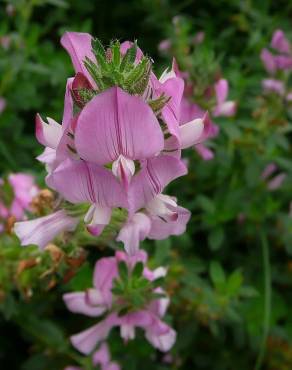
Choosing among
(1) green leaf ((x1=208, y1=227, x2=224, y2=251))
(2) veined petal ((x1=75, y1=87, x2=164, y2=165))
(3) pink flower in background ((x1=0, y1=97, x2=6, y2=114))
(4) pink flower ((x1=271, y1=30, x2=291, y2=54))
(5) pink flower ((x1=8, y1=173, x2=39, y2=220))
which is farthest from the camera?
(4) pink flower ((x1=271, y1=30, x2=291, y2=54))

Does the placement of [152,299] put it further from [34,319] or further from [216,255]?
[216,255]

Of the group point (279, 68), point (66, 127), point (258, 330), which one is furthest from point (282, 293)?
point (66, 127)

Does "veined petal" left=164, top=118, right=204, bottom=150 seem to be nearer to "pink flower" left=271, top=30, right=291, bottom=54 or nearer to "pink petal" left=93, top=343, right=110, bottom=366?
"pink petal" left=93, top=343, right=110, bottom=366

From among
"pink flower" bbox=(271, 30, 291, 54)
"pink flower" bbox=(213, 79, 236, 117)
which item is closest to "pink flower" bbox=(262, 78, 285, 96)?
"pink flower" bbox=(271, 30, 291, 54)

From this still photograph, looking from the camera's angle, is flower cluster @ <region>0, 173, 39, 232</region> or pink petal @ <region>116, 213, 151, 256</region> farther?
flower cluster @ <region>0, 173, 39, 232</region>

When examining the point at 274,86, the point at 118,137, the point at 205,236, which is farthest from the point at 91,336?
the point at 274,86

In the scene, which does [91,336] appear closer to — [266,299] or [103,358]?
[103,358]
